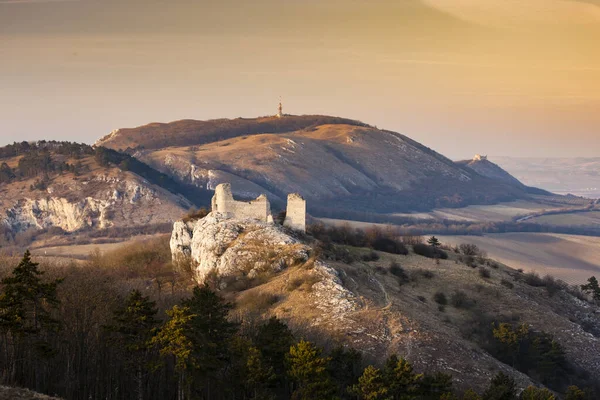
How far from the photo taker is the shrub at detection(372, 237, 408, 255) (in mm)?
112750

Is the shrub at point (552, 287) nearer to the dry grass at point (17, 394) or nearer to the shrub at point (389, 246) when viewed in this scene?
the shrub at point (389, 246)

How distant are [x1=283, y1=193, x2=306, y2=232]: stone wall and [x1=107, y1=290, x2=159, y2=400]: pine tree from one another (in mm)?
44950

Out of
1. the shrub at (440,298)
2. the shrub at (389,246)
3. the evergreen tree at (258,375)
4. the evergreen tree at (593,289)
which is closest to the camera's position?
the evergreen tree at (258,375)

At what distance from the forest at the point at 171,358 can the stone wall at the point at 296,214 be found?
33349mm

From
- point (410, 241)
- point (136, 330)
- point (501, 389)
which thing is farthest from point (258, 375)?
point (410, 241)

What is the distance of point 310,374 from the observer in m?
51.0

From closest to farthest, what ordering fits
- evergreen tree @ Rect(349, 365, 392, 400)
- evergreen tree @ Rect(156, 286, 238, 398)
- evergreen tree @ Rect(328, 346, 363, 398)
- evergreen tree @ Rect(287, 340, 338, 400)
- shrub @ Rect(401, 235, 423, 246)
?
evergreen tree @ Rect(156, 286, 238, 398)
evergreen tree @ Rect(287, 340, 338, 400)
evergreen tree @ Rect(349, 365, 392, 400)
evergreen tree @ Rect(328, 346, 363, 398)
shrub @ Rect(401, 235, 423, 246)

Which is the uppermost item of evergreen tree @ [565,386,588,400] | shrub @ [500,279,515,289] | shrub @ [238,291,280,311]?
shrub @ [238,291,280,311]

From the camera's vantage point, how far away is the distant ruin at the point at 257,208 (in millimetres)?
95500

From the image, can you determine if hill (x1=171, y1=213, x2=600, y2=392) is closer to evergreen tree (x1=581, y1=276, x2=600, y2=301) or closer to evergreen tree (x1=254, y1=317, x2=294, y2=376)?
evergreen tree (x1=581, y1=276, x2=600, y2=301)

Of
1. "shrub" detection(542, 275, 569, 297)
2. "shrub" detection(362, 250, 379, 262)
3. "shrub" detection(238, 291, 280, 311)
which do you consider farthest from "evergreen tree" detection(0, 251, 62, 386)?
"shrub" detection(542, 275, 569, 297)

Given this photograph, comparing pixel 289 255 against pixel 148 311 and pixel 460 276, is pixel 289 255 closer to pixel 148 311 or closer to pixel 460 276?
pixel 460 276

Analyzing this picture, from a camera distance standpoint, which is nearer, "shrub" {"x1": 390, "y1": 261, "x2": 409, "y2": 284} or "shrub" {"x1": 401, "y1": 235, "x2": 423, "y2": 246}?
"shrub" {"x1": 390, "y1": 261, "x2": 409, "y2": 284}

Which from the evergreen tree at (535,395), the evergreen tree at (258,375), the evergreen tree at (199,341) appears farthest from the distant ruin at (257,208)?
the evergreen tree at (535,395)
